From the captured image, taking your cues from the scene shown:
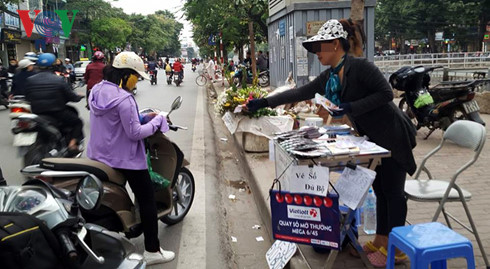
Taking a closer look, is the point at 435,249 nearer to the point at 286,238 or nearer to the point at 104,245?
the point at 286,238

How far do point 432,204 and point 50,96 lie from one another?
5130 millimetres

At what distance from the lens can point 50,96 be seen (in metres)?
6.35

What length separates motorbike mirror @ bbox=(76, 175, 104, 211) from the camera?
2.64 metres

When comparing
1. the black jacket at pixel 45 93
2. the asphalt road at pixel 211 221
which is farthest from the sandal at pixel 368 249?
the black jacket at pixel 45 93

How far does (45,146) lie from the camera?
20.1 feet

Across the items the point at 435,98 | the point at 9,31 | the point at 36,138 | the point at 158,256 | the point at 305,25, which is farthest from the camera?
the point at 9,31

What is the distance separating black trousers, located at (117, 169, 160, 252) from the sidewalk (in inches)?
45.7

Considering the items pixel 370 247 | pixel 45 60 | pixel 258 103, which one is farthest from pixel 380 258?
pixel 45 60

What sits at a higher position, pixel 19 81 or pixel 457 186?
pixel 19 81

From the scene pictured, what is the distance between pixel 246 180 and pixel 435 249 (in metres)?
4.52

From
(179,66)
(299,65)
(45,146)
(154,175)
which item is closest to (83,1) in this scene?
(179,66)

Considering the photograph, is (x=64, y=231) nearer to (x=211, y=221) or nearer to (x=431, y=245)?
(x=431, y=245)

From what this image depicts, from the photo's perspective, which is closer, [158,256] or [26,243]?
[26,243]

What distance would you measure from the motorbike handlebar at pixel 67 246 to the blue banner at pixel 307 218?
50.0 inches
